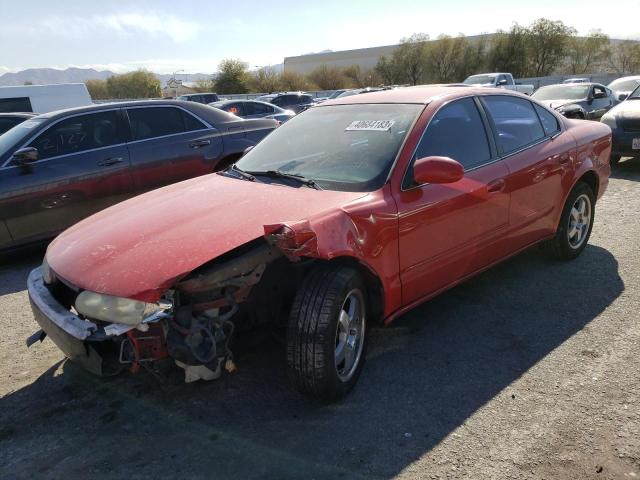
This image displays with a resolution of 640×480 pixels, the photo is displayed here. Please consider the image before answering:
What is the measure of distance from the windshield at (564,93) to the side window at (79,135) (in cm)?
1133

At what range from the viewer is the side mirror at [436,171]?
9.98 feet

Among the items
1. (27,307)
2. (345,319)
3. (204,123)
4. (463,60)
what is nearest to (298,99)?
(204,123)

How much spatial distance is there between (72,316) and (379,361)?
1.79m

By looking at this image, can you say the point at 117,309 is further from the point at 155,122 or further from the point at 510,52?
the point at 510,52

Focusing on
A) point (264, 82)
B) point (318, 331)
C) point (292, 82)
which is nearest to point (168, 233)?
point (318, 331)

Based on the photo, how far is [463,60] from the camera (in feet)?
173

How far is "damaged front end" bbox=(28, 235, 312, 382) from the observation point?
2.47 m

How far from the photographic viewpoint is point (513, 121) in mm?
4164

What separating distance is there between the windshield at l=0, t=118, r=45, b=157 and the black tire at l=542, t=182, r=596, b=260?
540 cm

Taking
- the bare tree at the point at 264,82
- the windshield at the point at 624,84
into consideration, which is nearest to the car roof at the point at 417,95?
the windshield at the point at 624,84

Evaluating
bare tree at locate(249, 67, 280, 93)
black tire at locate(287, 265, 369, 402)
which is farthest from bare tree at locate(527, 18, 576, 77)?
black tire at locate(287, 265, 369, 402)

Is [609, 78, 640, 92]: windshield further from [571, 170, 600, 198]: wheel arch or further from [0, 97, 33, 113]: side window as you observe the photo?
[0, 97, 33, 113]: side window

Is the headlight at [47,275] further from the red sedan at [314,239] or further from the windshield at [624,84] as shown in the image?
the windshield at [624,84]

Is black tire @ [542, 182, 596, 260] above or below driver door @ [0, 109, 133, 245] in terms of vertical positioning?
below
